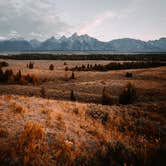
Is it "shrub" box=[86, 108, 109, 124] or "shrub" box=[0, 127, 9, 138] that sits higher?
"shrub" box=[0, 127, 9, 138]

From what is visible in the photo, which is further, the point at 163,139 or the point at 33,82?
the point at 33,82

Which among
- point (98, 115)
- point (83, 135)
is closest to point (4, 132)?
point (83, 135)

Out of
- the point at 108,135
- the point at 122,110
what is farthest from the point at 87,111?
the point at 108,135

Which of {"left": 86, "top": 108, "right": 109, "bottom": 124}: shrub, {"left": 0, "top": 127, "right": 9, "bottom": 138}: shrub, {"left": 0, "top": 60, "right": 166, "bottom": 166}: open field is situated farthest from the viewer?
{"left": 86, "top": 108, "right": 109, "bottom": 124}: shrub

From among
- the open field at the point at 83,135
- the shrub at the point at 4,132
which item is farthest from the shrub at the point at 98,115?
the shrub at the point at 4,132

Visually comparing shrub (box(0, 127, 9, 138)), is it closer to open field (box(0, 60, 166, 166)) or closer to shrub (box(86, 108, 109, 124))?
open field (box(0, 60, 166, 166))

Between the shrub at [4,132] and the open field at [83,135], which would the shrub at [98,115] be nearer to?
the open field at [83,135]

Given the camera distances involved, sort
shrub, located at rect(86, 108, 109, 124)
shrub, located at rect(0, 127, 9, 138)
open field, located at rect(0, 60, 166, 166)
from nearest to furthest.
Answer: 1. open field, located at rect(0, 60, 166, 166)
2. shrub, located at rect(0, 127, 9, 138)
3. shrub, located at rect(86, 108, 109, 124)

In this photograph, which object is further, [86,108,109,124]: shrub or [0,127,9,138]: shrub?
[86,108,109,124]: shrub

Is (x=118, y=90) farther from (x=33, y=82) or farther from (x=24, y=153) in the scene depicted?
(x=24, y=153)

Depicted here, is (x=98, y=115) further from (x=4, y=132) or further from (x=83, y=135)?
(x=4, y=132)

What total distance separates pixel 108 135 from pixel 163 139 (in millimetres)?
2818

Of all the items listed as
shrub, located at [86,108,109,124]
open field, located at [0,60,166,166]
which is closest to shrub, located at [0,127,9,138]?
open field, located at [0,60,166,166]

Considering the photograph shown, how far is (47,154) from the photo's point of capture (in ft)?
22.6
